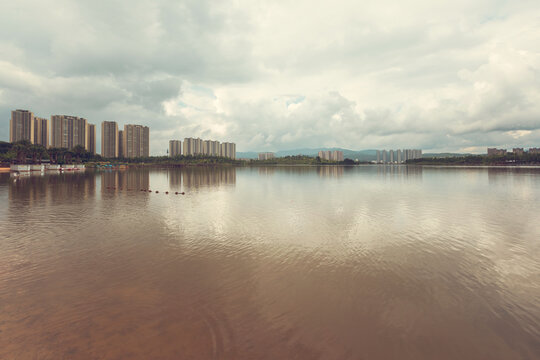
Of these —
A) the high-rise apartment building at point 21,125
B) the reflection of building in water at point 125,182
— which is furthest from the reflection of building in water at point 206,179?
the high-rise apartment building at point 21,125

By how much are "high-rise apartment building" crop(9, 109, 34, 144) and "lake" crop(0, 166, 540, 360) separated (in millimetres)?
232684

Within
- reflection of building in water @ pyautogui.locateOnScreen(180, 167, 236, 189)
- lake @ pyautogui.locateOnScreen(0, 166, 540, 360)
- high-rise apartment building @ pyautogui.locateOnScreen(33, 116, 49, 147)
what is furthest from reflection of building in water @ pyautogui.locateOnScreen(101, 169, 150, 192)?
high-rise apartment building @ pyautogui.locateOnScreen(33, 116, 49, 147)

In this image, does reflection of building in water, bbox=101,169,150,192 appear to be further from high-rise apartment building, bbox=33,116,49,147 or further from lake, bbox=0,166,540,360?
high-rise apartment building, bbox=33,116,49,147

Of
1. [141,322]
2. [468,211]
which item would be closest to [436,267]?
[141,322]

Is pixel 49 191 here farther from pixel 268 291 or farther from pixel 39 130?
pixel 39 130

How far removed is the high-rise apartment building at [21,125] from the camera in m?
180

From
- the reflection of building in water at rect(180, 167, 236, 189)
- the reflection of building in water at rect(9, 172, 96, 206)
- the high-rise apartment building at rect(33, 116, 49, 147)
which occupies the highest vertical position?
the high-rise apartment building at rect(33, 116, 49, 147)

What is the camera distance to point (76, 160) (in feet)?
561

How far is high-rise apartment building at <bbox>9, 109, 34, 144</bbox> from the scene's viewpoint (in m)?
180

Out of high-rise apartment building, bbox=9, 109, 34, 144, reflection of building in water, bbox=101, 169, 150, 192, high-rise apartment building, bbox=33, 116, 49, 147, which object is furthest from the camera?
high-rise apartment building, bbox=33, 116, 49, 147

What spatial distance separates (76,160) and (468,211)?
8421 inches

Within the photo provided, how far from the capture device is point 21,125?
18300 cm

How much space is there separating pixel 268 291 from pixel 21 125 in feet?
845

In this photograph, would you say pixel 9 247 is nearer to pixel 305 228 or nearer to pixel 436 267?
pixel 305 228
